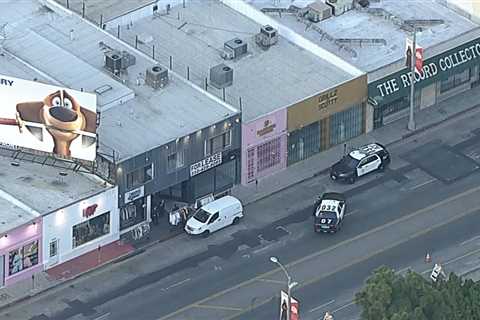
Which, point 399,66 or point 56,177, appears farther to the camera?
point 399,66

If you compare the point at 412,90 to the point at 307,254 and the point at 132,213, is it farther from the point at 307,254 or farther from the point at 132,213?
the point at 132,213

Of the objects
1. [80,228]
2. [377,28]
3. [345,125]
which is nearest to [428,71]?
[377,28]

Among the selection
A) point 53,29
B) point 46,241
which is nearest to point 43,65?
point 53,29

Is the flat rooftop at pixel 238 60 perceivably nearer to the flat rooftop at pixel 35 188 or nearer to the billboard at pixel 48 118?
the billboard at pixel 48 118

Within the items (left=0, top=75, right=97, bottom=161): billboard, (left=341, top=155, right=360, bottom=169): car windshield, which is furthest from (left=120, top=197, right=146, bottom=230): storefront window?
(left=341, top=155, right=360, bottom=169): car windshield

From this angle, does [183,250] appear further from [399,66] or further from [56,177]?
[399,66]

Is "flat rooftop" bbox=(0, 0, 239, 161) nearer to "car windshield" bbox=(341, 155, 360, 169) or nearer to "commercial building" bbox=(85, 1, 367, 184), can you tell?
"commercial building" bbox=(85, 1, 367, 184)
